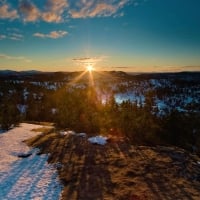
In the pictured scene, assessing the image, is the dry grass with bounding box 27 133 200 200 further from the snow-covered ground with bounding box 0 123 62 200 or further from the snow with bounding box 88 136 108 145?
the snow with bounding box 88 136 108 145

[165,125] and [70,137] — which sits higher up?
[70,137]

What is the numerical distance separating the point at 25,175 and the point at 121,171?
530 centimetres

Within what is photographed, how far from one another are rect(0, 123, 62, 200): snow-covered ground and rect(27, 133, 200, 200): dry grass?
1.95 feet

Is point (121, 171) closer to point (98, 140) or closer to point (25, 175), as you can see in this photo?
point (25, 175)

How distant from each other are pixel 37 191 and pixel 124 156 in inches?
266

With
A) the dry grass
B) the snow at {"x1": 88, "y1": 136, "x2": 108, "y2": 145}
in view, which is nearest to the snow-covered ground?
the dry grass

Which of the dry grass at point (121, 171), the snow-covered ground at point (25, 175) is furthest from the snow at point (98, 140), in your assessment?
the snow-covered ground at point (25, 175)

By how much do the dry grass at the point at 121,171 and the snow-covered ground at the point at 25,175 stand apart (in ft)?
1.95

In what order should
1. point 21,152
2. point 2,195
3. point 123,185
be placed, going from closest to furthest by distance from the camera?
point 2,195, point 123,185, point 21,152

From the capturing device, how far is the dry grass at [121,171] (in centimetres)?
1139

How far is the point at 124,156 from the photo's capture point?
16.5 meters

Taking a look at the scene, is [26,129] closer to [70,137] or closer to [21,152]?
[70,137]

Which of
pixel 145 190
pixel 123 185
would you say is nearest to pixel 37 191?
pixel 123 185

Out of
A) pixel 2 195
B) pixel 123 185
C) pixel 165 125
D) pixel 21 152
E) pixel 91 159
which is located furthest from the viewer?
pixel 165 125
